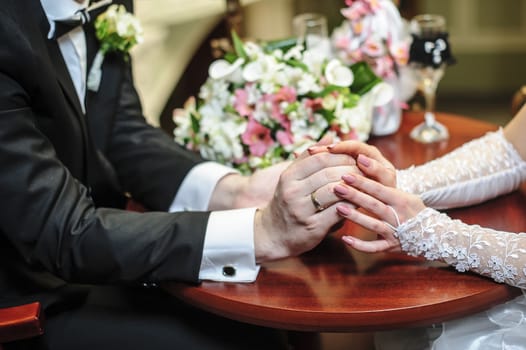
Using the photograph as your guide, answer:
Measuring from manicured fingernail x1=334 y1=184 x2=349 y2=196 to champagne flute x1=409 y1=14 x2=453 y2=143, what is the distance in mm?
685

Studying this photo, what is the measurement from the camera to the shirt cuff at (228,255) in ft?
4.94

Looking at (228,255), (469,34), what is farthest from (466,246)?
(469,34)

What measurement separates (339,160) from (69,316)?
2.23 ft

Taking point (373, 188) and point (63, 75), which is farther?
point (63, 75)

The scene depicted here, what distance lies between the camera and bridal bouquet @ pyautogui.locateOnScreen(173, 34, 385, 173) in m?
1.86

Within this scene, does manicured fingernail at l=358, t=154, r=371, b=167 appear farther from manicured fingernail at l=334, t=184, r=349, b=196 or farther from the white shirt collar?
the white shirt collar

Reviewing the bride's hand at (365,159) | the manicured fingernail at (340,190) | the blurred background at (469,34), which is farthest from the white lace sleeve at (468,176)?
the blurred background at (469,34)

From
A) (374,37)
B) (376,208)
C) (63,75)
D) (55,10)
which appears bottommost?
(376,208)

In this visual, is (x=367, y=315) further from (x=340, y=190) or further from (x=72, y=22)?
(x=72, y=22)

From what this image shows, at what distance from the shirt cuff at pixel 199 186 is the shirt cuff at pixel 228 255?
1.09 ft

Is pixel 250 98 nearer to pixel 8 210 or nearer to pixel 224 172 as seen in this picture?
pixel 224 172

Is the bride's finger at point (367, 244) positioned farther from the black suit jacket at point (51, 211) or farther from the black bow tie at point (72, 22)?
the black bow tie at point (72, 22)

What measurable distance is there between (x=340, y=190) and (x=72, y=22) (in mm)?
719

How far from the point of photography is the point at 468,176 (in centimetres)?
173
